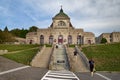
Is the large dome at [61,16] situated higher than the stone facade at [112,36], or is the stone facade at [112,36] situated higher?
the large dome at [61,16]

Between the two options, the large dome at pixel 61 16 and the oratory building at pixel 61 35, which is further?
the large dome at pixel 61 16

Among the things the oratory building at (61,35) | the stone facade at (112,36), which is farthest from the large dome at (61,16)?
the stone facade at (112,36)

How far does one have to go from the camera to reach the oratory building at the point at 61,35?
83.4 m

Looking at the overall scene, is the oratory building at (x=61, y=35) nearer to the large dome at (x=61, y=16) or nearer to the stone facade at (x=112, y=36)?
the large dome at (x=61, y=16)

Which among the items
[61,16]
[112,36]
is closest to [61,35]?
[61,16]

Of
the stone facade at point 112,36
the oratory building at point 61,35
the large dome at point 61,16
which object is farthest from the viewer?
the stone facade at point 112,36

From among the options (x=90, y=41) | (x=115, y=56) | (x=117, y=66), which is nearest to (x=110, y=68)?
(x=117, y=66)

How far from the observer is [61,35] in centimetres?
8362

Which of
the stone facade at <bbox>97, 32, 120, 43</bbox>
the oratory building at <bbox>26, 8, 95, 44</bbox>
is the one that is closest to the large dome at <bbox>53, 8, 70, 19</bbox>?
the oratory building at <bbox>26, 8, 95, 44</bbox>

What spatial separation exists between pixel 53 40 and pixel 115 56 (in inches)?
1659

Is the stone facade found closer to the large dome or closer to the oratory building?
the oratory building

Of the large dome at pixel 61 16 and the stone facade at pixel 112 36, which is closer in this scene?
the large dome at pixel 61 16

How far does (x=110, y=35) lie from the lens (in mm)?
90125

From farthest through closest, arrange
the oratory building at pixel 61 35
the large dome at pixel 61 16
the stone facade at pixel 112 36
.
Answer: the stone facade at pixel 112 36 → the large dome at pixel 61 16 → the oratory building at pixel 61 35
